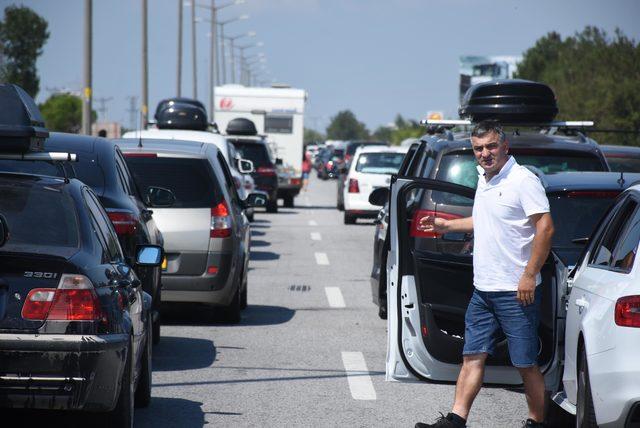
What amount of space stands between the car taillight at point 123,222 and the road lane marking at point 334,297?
16.2 feet

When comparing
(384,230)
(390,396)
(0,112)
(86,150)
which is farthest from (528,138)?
(0,112)

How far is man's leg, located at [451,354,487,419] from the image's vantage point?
7.45m

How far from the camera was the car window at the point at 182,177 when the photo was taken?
505 inches

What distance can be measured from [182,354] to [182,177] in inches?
92.0

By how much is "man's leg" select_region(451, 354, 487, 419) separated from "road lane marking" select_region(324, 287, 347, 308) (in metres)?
7.29

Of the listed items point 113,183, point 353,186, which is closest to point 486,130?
point 113,183

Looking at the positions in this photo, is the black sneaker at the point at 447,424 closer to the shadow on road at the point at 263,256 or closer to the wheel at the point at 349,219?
the shadow on road at the point at 263,256

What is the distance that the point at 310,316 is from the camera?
13852mm

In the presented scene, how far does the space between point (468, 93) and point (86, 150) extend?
4996 millimetres

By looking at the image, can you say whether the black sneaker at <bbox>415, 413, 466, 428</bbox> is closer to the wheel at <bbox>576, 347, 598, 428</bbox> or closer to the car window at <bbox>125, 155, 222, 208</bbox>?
the wheel at <bbox>576, 347, 598, 428</bbox>

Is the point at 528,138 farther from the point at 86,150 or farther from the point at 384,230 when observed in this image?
the point at 86,150

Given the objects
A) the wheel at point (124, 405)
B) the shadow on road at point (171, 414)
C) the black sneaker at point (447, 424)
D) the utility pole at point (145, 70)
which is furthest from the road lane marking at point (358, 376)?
the utility pole at point (145, 70)

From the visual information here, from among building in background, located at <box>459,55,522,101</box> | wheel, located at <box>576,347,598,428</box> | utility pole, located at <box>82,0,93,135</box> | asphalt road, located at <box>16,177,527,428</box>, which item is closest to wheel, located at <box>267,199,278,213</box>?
utility pole, located at <box>82,0,93,135</box>

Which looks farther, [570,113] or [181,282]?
[570,113]
